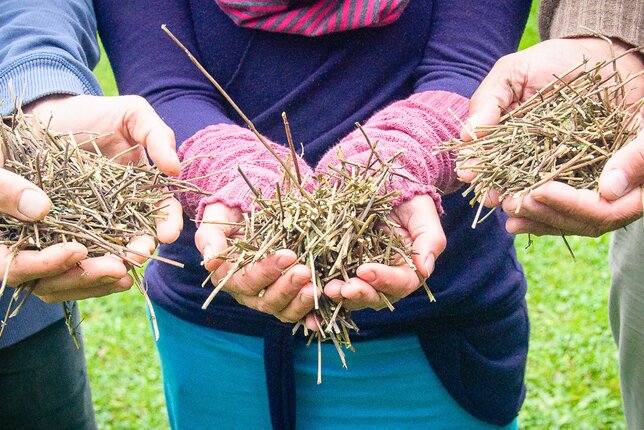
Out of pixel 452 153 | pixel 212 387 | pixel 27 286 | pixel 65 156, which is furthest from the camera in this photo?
pixel 212 387

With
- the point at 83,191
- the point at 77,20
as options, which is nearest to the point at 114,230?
the point at 83,191

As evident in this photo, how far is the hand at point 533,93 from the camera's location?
159 centimetres

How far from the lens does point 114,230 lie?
1.68m

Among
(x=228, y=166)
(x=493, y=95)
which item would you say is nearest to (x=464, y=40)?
(x=493, y=95)

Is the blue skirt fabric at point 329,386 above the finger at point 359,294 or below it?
below

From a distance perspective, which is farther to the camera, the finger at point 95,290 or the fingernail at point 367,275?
the finger at point 95,290

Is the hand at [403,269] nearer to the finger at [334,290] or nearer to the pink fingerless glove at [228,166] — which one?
the finger at [334,290]

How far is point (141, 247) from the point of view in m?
1.65

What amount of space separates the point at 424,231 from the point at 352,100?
0.51 metres

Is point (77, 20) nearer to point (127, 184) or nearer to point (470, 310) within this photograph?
point (127, 184)

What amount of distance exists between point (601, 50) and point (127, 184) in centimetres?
120

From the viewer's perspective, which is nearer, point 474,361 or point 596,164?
point 596,164

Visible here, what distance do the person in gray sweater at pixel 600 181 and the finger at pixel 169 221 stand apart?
0.64m

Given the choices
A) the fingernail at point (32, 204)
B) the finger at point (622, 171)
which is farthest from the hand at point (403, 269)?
the fingernail at point (32, 204)
